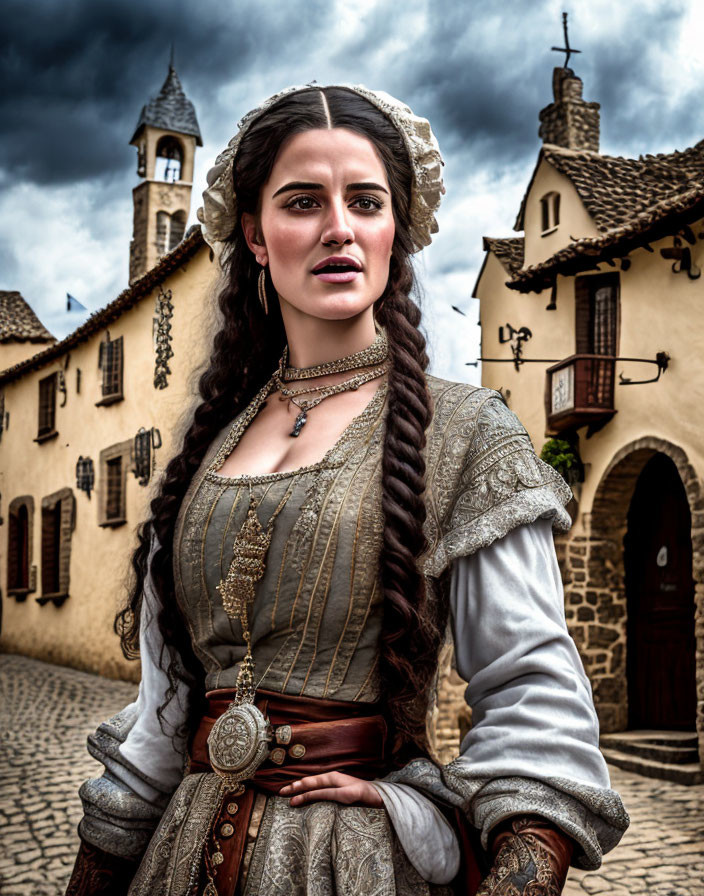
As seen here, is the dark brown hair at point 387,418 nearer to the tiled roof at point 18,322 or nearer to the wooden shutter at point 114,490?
the wooden shutter at point 114,490

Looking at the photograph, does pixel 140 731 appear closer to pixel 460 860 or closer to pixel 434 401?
pixel 460 860

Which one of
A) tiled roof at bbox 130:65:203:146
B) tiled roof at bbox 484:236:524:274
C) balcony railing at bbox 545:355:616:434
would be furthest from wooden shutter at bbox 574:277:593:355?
tiled roof at bbox 130:65:203:146

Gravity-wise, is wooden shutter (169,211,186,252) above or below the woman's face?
above

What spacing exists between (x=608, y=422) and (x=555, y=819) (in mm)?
11158

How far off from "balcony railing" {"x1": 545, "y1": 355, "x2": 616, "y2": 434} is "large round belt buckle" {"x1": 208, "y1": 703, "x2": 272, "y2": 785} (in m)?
10.6

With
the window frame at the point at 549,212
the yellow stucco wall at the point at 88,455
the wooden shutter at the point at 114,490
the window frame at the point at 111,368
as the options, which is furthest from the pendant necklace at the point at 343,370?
the wooden shutter at the point at 114,490

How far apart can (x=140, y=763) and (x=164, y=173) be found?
23.6 metres

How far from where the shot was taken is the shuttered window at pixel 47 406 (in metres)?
18.2

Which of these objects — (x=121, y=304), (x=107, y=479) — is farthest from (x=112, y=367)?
(x=107, y=479)

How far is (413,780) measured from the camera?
1427 millimetres

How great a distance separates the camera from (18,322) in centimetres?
2159

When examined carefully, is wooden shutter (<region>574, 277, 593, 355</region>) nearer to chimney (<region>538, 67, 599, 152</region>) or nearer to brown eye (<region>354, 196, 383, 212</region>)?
chimney (<region>538, 67, 599, 152</region>)

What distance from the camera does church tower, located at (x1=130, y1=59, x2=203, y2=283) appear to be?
67.6ft

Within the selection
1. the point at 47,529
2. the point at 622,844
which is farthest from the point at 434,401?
the point at 47,529
